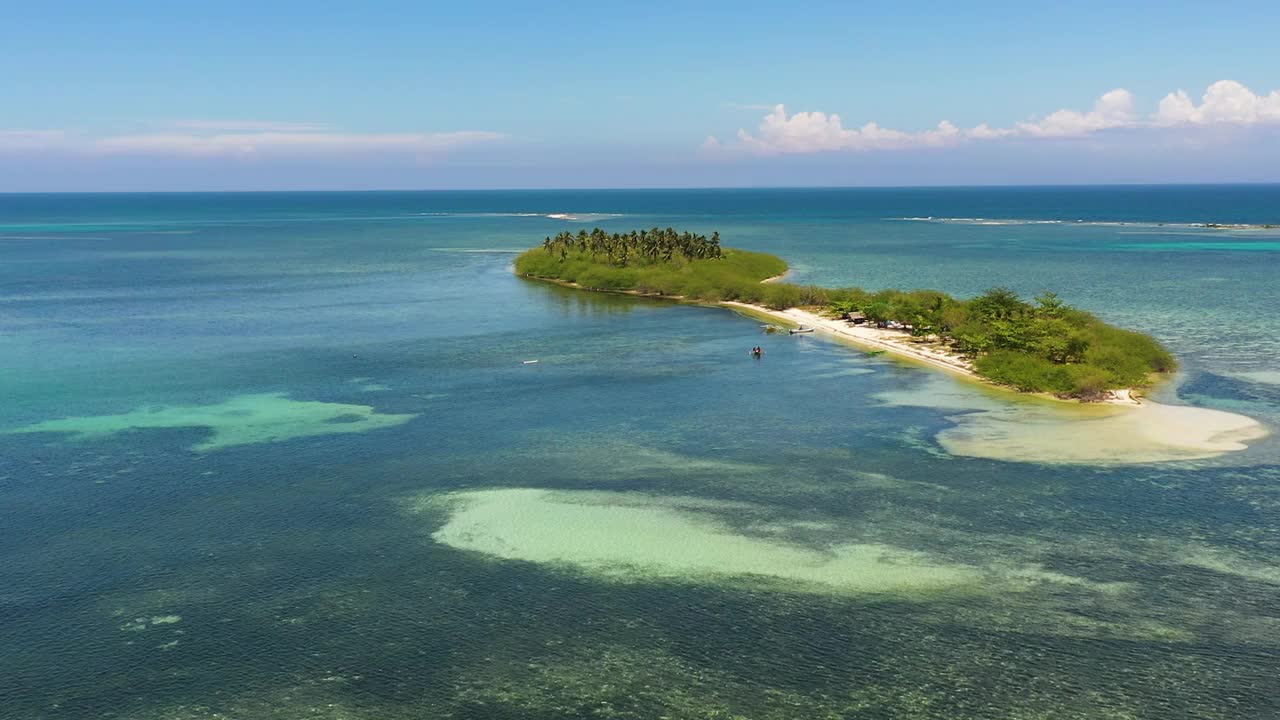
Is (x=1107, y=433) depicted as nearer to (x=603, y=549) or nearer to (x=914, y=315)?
(x=603, y=549)

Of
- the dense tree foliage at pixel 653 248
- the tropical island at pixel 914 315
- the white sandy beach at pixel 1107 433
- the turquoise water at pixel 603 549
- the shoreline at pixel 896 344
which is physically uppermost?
the dense tree foliage at pixel 653 248

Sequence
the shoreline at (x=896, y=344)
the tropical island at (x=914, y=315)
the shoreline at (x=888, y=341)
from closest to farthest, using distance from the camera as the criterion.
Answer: the shoreline at (x=888, y=341)
the shoreline at (x=896, y=344)
the tropical island at (x=914, y=315)

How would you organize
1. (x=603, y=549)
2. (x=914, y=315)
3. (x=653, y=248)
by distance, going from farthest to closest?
(x=653, y=248)
(x=914, y=315)
(x=603, y=549)

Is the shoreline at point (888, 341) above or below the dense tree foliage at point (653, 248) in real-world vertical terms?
below

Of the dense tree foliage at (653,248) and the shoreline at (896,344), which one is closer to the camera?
the shoreline at (896,344)

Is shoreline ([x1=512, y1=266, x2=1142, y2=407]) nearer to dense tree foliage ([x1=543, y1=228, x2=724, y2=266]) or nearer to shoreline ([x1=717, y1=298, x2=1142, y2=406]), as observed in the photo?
shoreline ([x1=717, y1=298, x2=1142, y2=406])

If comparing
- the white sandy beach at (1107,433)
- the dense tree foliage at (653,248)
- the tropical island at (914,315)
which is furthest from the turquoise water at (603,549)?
the dense tree foliage at (653,248)

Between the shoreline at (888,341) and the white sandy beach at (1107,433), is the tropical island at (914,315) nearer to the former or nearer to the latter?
the shoreline at (888,341)

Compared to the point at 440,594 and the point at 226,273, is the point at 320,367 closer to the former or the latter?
the point at 440,594

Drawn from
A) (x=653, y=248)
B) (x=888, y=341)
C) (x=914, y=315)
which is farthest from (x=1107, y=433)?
(x=653, y=248)
